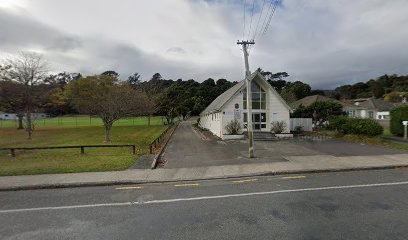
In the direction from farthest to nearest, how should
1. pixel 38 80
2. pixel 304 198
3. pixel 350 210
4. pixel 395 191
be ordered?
pixel 38 80 → pixel 395 191 → pixel 304 198 → pixel 350 210

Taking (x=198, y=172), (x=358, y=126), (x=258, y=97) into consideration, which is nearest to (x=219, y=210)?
(x=198, y=172)

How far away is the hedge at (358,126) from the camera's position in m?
19.5

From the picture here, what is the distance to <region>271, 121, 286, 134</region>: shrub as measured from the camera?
24.2 m

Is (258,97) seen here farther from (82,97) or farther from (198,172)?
(82,97)

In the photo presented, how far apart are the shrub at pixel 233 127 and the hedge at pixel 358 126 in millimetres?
9160

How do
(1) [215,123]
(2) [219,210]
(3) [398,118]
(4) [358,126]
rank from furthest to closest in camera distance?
1. (1) [215,123]
2. (3) [398,118]
3. (4) [358,126]
4. (2) [219,210]

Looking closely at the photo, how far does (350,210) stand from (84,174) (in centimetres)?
899

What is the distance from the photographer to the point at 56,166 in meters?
11.1

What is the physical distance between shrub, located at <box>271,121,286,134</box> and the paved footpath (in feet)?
39.9

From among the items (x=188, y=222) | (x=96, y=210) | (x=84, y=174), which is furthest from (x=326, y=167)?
(x=84, y=174)

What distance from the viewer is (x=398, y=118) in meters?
A: 22.1

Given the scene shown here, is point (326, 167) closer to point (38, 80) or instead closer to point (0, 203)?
point (0, 203)

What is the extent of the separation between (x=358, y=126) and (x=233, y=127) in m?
10.4

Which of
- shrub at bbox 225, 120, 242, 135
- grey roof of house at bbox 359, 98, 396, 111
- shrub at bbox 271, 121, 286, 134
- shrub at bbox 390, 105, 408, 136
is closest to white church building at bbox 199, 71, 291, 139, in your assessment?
shrub at bbox 271, 121, 286, 134
